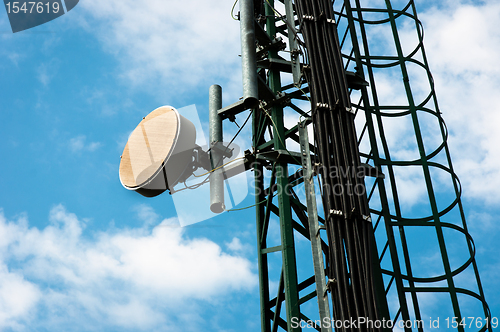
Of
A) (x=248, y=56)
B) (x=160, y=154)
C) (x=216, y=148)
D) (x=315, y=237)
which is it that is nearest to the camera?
(x=315, y=237)

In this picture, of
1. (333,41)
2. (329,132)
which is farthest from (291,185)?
(333,41)

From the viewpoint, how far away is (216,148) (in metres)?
11.8

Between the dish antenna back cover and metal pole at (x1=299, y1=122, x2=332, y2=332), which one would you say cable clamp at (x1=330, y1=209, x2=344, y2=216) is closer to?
metal pole at (x1=299, y1=122, x2=332, y2=332)

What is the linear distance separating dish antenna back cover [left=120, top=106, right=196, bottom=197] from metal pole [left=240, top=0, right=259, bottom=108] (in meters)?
2.06

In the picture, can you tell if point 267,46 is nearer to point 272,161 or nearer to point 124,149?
point 272,161

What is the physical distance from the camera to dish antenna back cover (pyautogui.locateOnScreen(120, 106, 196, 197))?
38.1ft

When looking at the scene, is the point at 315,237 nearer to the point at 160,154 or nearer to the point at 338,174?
the point at 338,174

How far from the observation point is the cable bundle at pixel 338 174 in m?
8.45

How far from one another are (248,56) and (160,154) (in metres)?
2.95

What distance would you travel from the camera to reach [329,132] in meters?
10.0

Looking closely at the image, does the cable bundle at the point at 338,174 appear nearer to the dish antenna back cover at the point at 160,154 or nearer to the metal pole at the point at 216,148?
the metal pole at the point at 216,148

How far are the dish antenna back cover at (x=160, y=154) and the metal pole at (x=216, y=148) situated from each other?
0.51m

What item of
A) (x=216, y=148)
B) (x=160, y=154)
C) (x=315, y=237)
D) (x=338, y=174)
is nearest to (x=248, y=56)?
(x=216, y=148)

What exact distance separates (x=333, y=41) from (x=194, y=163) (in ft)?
13.5
